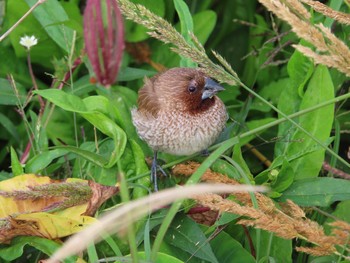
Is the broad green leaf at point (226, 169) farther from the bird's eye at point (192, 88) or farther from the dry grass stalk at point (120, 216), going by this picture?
the dry grass stalk at point (120, 216)

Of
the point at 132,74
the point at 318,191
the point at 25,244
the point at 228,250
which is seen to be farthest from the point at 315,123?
the point at 25,244

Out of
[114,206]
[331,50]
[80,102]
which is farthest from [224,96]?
[331,50]

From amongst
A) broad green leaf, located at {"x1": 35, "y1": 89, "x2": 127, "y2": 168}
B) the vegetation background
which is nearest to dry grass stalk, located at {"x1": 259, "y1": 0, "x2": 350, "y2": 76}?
the vegetation background

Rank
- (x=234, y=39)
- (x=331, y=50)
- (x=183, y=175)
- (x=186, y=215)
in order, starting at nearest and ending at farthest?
(x=331, y=50), (x=186, y=215), (x=183, y=175), (x=234, y=39)

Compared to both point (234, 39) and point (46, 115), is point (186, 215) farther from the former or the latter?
point (234, 39)

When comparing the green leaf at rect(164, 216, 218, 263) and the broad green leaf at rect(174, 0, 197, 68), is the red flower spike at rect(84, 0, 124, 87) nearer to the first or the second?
the green leaf at rect(164, 216, 218, 263)

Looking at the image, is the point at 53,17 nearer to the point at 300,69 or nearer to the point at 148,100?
the point at 148,100
